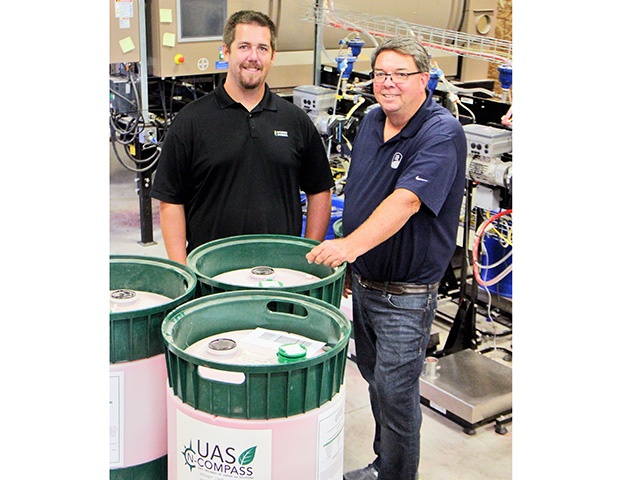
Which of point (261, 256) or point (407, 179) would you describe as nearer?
point (261, 256)

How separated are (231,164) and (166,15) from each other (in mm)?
2283

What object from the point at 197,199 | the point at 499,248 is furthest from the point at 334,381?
the point at 499,248

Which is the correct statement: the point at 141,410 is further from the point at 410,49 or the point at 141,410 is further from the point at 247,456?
the point at 410,49

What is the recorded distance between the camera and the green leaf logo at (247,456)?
50.3 inches

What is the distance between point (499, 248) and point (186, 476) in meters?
2.53

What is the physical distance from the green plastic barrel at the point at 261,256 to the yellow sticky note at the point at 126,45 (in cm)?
262

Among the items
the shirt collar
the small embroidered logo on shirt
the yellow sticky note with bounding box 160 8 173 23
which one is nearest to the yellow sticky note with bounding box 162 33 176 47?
the yellow sticky note with bounding box 160 8 173 23

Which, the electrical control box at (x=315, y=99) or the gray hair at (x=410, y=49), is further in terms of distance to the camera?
the electrical control box at (x=315, y=99)

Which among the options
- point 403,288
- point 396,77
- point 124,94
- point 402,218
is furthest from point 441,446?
point 124,94

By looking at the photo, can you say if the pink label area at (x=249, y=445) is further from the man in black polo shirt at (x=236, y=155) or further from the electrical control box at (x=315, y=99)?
the electrical control box at (x=315, y=99)

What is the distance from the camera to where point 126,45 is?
4.21m

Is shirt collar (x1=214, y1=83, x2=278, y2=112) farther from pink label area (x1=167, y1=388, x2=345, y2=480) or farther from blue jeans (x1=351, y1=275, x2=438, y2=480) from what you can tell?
pink label area (x1=167, y1=388, x2=345, y2=480)

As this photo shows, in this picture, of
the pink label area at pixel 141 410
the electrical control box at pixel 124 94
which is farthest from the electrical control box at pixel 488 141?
the electrical control box at pixel 124 94

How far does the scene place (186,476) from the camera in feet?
4.38
